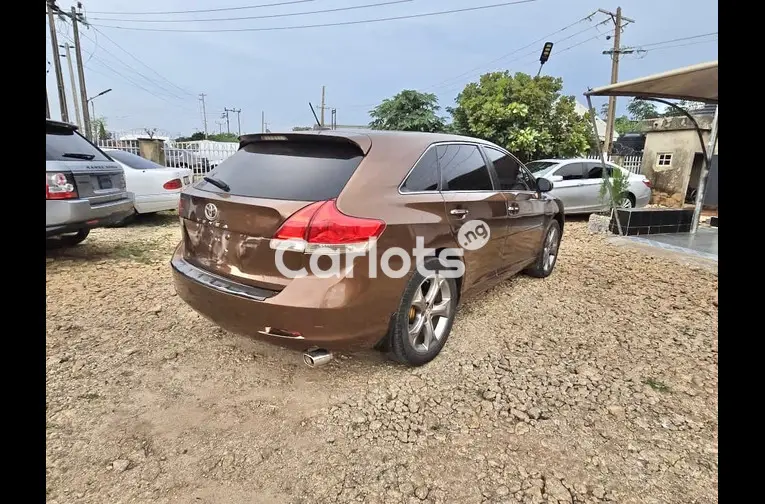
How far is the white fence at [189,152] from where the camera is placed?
11039 mm

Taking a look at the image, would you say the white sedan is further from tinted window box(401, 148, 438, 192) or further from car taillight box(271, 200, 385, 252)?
car taillight box(271, 200, 385, 252)

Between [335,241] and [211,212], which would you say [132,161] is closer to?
[211,212]

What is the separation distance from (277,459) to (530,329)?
2.22 meters

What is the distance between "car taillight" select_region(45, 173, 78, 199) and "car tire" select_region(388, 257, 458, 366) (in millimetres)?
3711

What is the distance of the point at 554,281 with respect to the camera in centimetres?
466

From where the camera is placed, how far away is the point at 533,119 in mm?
13383

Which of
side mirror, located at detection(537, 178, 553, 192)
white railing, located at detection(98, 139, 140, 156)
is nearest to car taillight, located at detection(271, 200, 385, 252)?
side mirror, located at detection(537, 178, 553, 192)

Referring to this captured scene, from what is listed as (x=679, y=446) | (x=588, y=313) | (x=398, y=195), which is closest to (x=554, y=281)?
(x=588, y=313)

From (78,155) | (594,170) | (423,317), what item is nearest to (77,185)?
(78,155)

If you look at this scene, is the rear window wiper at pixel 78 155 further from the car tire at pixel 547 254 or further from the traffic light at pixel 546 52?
the traffic light at pixel 546 52

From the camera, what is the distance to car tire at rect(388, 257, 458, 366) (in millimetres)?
2451

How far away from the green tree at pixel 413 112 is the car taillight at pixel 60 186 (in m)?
14.3

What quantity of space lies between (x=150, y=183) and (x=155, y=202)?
1.02 feet

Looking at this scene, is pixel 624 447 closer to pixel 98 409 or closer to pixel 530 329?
pixel 530 329
